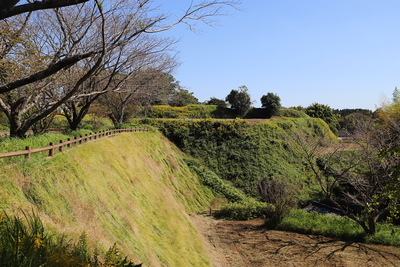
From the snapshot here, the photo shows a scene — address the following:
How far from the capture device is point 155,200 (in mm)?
17125

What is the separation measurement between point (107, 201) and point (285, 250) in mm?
9393

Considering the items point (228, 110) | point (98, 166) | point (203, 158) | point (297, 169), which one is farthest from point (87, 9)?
point (228, 110)

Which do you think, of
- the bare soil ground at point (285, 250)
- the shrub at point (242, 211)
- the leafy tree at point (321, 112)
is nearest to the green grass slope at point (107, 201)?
the bare soil ground at point (285, 250)

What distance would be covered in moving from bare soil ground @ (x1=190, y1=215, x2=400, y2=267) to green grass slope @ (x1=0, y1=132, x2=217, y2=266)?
152cm

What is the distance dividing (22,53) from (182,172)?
18.2 metres

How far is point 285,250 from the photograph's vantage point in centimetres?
1581

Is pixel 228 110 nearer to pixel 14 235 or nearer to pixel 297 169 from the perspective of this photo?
pixel 297 169

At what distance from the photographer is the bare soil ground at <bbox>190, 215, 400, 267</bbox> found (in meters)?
14.2

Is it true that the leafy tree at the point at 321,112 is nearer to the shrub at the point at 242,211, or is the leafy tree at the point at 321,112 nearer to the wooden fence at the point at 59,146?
the shrub at the point at 242,211

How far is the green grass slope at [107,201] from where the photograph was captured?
790 centimetres

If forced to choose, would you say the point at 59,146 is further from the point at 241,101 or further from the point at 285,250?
the point at 241,101

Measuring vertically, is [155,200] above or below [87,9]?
below

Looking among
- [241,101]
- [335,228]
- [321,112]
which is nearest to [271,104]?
[241,101]

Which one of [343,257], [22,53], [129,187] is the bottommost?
[343,257]
